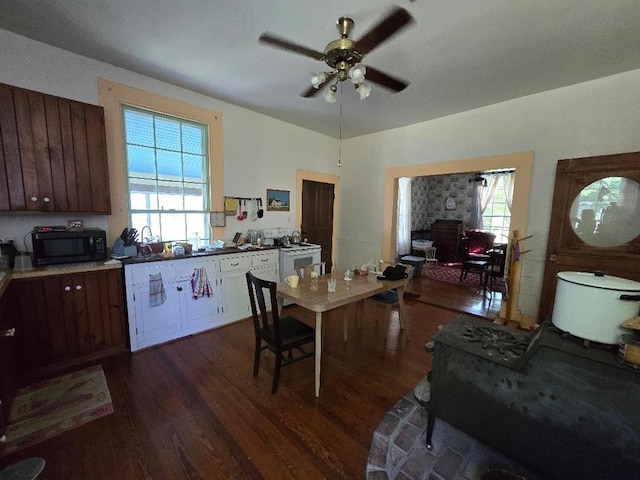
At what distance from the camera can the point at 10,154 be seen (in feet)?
6.91

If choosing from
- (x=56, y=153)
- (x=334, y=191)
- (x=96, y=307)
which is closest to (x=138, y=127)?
(x=56, y=153)

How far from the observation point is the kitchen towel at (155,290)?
8.75ft

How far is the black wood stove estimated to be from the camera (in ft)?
3.08

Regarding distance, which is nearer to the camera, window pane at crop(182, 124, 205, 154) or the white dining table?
the white dining table

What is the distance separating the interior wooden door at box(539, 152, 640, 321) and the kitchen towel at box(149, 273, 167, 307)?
4195mm

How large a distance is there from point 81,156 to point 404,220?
6.36m

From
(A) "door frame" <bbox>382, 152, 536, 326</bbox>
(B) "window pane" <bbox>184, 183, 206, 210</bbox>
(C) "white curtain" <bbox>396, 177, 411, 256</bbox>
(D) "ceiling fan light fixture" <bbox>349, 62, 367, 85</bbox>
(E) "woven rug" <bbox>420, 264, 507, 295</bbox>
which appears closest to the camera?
(D) "ceiling fan light fixture" <bbox>349, 62, 367, 85</bbox>

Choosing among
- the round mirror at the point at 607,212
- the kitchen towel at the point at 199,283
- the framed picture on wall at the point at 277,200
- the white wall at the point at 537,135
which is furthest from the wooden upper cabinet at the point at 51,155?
the round mirror at the point at 607,212

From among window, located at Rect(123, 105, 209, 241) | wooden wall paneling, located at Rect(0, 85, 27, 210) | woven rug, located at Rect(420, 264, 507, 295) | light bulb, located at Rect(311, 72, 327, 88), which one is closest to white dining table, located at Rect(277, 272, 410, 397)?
light bulb, located at Rect(311, 72, 327, 88)

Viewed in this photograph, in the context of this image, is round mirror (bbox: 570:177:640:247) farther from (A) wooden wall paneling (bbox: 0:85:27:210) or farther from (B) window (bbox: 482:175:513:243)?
(A) wooden wall paneling (bbox: 0:85:27:210)

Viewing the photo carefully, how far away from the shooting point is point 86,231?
2441mm

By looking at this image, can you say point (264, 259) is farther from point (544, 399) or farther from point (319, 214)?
point (544, 399)

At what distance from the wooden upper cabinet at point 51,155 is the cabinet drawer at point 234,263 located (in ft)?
4.11

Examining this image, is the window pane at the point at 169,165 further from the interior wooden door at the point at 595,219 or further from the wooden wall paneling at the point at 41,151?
the interior wooden door at the point at 595,219
